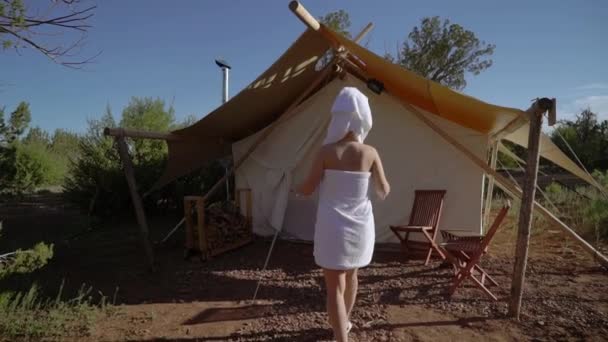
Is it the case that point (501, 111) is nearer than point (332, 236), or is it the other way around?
point (332, 236)

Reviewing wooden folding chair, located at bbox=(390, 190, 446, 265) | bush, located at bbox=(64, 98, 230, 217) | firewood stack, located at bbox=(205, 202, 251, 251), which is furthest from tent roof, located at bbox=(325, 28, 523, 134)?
bush, located at bbox=(64, 98, 230, 217)

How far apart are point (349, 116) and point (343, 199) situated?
0.47 metres

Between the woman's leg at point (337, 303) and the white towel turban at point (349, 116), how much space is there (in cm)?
77

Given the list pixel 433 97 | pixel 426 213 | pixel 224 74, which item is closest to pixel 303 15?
pixel 433 97

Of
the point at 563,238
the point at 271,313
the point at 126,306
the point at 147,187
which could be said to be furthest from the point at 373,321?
the point at 147,187

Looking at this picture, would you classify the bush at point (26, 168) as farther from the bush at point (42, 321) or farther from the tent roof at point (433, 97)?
the tent roof at point (433, 97)

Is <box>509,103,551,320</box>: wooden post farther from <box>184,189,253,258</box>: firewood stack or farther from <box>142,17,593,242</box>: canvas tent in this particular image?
<box>184,189,253,258</box>: firewood stack

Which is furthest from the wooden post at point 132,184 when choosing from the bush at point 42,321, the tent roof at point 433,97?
the tent roof at point 433,97

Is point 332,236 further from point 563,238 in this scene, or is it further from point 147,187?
point 147,187

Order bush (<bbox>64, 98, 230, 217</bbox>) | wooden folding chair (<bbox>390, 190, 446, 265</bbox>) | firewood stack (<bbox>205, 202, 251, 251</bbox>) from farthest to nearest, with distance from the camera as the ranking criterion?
1. bush (<bbox>64, 98, 230, 217</bbox>)
2. firewood stack (<bbox>205, 202, 251, 251</bbox>)
3. wooden folding chair (<bbox>390, 190, 446, 265</bbox>)

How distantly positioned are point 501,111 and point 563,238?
325 centimetres

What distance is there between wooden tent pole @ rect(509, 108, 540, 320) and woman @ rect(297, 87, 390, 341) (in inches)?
54.9

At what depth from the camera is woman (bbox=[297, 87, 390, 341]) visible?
1986mm

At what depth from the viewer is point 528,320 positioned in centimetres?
270
